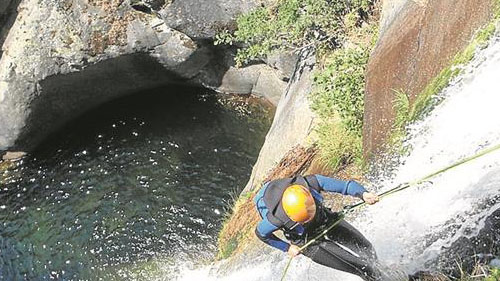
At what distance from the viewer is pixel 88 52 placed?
55.8 ft

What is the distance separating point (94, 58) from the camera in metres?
17.1

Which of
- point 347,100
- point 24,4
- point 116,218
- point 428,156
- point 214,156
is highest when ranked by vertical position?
point 428,156

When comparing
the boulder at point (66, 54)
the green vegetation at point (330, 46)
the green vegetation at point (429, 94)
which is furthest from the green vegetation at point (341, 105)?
the boulder at point (66, 54)

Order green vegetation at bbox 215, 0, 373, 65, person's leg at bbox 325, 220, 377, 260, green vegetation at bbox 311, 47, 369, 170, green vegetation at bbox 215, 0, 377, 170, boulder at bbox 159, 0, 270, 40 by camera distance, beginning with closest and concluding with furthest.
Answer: person's leg at bbox 325, 220, 377, 260
green vegetation at bbox 311, 47, 369, 170
green vegetation at bbox 215, 0, 377, 170
green vegetation at bbox 215, 0, 373, 65
boulder at bbox 159, 0, 270, 40

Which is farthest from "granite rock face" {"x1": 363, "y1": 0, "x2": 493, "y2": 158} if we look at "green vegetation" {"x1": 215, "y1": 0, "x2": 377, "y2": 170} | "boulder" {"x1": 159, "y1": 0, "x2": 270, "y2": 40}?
"boulder" {"x1": 159, "y1": 0, "x2": 270, "y2": 40}

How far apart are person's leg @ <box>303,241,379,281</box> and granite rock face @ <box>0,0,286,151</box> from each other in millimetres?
9626

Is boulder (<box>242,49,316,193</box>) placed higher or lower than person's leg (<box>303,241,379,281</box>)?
lower

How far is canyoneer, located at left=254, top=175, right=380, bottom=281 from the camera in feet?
22.0

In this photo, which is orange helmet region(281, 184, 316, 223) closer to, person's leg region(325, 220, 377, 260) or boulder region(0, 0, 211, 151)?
person's leg region(325, 220, 377, 260)

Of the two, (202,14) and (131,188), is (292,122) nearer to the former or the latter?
(202,14)

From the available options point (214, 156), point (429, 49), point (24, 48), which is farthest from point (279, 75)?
point (429, 49)

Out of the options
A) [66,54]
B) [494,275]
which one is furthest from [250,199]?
[66,54]

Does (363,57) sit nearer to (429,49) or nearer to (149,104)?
(429,49)

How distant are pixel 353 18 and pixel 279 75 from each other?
510 centimetres
